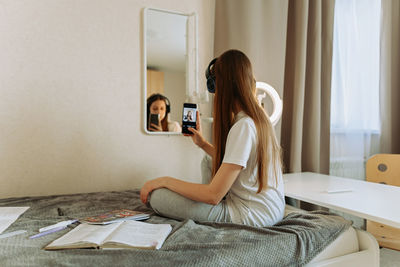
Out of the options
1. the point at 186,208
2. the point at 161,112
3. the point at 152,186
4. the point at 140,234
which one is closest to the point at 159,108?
the point at 161,112

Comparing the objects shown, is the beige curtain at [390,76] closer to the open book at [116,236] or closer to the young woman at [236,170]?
the young woman at [236,170]

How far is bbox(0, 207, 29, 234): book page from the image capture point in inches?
40.9

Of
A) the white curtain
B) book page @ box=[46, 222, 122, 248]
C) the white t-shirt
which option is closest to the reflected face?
the white t-shirt

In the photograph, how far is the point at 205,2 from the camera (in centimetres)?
189

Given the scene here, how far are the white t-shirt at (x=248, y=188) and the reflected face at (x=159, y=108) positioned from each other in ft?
2.56

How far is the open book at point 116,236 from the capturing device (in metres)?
0.84

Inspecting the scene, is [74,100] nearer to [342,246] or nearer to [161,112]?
[161,112]

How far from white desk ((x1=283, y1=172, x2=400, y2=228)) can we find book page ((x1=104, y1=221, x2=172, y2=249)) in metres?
0.63

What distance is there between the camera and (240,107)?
44.0 inches

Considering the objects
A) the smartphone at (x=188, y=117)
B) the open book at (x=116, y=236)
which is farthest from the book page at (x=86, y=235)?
the smartphone at (x=188, y=117)

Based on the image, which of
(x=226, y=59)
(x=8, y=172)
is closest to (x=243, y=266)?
(x=226, y=59)

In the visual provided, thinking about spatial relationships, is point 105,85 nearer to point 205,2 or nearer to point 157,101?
point 157,101

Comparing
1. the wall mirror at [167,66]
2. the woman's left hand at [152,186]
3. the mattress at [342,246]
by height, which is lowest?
the mattress at [342,246]

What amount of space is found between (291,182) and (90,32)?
1.35 meters
